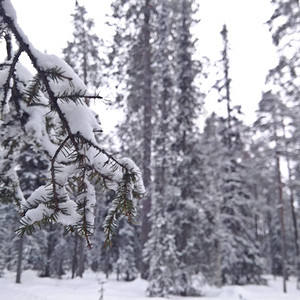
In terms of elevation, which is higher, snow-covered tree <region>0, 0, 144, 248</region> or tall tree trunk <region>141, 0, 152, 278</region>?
tall tree trunk <region>141, 0, 152, 278</region>

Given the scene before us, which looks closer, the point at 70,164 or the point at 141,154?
the point at 70,164

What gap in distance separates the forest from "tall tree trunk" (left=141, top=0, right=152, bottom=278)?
6cm

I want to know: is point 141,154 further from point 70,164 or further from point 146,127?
point 70,164

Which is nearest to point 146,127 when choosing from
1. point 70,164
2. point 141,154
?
point 141,154

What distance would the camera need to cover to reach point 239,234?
21.5 m

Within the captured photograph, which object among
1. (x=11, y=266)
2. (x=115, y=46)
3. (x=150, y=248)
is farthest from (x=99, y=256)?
(x=115, y=46)

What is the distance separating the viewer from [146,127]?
49.7 feet

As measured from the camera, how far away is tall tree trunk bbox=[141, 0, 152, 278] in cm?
1427

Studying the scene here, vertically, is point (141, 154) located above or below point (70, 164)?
above

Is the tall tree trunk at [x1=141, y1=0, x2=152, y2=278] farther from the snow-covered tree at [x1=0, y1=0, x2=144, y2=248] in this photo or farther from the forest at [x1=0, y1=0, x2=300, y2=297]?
the snow-covered tree at [x1=0, y1=0, x2=144, y2=248]

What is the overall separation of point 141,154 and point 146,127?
142cm

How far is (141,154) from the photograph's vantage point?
15438 mm

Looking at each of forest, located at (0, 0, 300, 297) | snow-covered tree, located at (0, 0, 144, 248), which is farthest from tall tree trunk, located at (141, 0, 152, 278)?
snow-covered tree, located at (0, 0, 144, 248)

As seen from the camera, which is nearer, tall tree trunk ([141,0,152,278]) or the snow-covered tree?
→ the snow-covered tree
